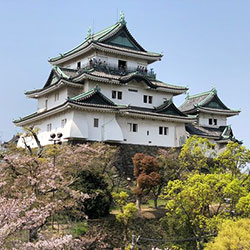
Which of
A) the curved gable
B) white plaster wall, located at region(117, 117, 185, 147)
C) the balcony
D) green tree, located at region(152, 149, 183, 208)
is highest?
the curved gable

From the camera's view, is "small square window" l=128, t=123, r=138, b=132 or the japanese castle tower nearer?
the japanese castle tower

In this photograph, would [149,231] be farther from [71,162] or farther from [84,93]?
[84,93]

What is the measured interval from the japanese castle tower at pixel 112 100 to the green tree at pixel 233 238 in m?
16.3

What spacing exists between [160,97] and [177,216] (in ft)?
58.9

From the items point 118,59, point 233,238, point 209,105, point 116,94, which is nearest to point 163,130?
point 116,94

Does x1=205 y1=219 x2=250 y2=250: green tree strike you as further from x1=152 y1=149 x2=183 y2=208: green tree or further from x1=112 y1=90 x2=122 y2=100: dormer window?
x1=112 y1=90 x2=122 y2=100: dormer window

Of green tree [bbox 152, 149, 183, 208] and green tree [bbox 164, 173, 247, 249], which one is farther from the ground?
green tree [bbox 152, 149, 183, 208]

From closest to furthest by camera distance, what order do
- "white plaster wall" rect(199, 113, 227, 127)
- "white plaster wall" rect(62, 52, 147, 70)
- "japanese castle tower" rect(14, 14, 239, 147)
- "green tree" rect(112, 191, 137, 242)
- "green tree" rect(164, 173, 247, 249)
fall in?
"green tree" rect(164, 173, 247, 249), "green tree" rect(112, 191, 137, 242), "japanese castle tower" rect(14, 14, 239, 147), "white plaster wall" rect(62, 52, 147, 70), "white plaster wall" rect(199, 113, 227, 127)

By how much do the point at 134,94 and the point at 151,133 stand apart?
3.87 meters

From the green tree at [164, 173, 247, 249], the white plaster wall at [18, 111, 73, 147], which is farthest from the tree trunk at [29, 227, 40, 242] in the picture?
the white plaster wall at [18, 111, 73, 147]

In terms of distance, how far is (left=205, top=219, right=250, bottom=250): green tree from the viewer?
540 inches

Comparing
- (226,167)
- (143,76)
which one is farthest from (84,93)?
(226,167)

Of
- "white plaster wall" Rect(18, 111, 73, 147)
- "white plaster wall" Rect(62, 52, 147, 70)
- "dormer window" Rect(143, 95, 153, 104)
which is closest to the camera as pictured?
"white plaster wall" Rect(18, 111, 73, 147)

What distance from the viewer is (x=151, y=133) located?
33188mm
